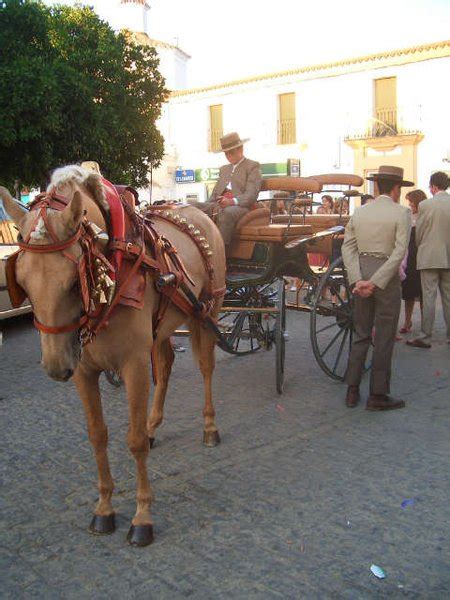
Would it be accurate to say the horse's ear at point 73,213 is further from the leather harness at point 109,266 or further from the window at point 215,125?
the window at point 215,125

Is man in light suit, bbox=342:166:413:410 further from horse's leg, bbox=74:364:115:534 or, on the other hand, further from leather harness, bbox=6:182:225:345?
horse's leg, bbox=74:364:115:534

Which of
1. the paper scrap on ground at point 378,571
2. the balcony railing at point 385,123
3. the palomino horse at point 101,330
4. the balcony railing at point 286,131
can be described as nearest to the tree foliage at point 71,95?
the palomino horse at point 101,330

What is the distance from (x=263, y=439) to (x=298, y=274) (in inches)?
83.2

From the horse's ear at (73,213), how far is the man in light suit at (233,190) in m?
3.08

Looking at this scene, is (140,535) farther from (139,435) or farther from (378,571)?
(378,571)

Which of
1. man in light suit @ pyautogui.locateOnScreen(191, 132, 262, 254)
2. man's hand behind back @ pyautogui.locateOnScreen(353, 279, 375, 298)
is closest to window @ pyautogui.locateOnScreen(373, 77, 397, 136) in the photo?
man in light suit @ pyautogui.locateOnScreen(191, 132, 262, 254)

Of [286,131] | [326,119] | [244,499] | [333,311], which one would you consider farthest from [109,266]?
[286,131]

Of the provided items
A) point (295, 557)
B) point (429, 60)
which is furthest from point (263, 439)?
point (429, 60)

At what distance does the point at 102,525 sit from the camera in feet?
10.7

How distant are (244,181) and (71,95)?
830 cm

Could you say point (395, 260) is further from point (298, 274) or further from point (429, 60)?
point (429, 60)

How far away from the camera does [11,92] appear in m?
11.7

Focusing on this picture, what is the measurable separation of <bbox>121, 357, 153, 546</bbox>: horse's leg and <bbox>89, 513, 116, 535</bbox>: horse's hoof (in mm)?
130

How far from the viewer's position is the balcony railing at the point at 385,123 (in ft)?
92.4
